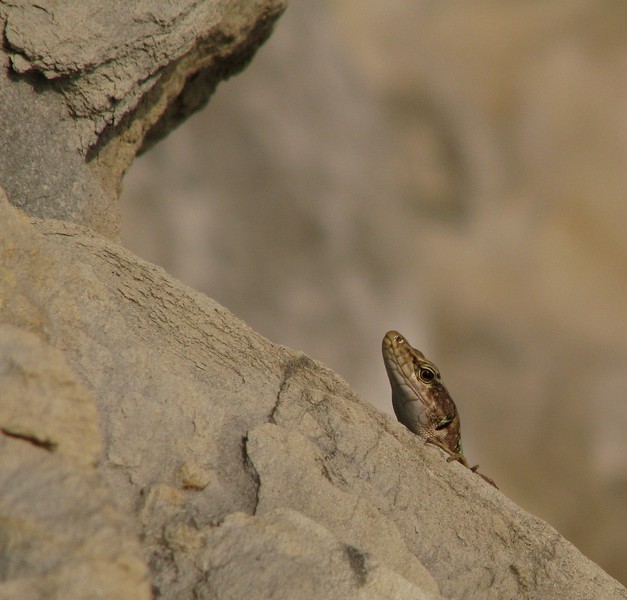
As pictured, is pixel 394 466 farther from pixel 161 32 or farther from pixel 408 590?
pixel 161 32

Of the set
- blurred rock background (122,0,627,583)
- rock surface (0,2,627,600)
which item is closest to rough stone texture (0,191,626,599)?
rock surface (0,2,627,600)

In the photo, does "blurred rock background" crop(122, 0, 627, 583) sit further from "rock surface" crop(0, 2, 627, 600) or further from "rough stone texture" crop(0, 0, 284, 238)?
"rock surface" crop(0, 2, 627, 600)

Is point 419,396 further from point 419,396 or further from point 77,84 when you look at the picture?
point 77,84

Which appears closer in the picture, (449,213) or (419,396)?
(419,396)

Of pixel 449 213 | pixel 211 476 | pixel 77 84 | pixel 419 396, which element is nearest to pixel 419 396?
pixel 419 396

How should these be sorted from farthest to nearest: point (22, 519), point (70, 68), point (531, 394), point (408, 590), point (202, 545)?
1. point (531, 394)
2. point (70, 68)
3. point (408, 590)
4. point (202, 545)
5. point (22, 519)

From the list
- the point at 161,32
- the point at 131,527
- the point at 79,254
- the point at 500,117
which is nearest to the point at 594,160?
the point at 500,117
